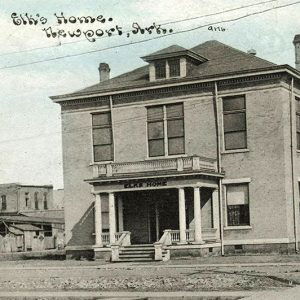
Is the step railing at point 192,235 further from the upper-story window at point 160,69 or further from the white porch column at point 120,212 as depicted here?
the upper-story window at point 160,69

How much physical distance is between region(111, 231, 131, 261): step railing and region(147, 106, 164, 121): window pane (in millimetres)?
6111

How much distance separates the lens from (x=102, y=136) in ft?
118

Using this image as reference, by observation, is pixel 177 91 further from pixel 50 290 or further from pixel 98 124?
pixel 50 290

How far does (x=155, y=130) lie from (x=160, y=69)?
326 cm

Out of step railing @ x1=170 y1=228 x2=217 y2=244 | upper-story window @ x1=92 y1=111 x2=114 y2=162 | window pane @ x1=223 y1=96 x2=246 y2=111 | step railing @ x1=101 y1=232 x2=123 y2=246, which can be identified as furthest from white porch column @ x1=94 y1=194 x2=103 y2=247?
window pane @ x1=223 y1=96 x2=246 y2=111

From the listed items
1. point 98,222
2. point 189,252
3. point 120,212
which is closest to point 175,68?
point 120,212

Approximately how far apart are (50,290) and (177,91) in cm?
1740

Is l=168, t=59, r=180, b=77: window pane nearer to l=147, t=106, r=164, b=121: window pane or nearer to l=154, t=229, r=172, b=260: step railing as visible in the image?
l=147, t=106, r=164, b=121: window pane

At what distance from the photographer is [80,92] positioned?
119 ft

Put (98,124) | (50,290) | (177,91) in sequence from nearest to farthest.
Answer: (50,290) → (177,91) → (98,124)

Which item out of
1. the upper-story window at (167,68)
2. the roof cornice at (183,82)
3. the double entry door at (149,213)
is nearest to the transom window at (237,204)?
Result: the double entry door at (149,213)

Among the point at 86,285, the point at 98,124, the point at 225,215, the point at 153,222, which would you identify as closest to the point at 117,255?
the point at 153,222

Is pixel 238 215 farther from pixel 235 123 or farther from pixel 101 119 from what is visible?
pixel 101 119

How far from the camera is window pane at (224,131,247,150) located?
107 ft
